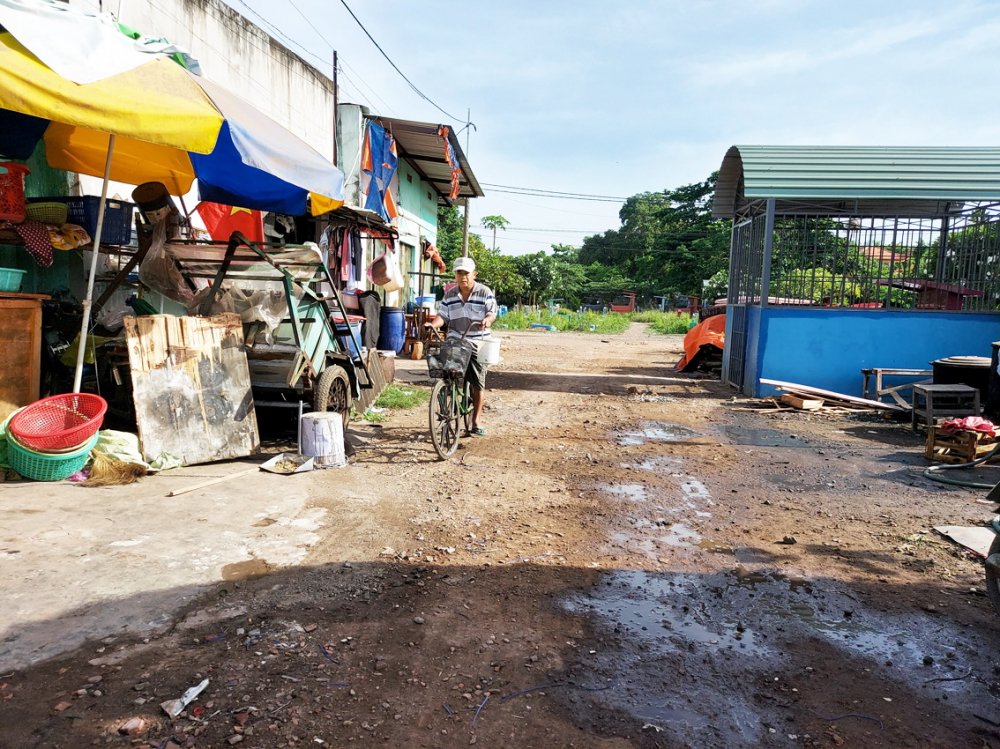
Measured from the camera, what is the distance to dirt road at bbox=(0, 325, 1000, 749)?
244 centimetres

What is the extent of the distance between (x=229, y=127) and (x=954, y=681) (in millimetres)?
5742

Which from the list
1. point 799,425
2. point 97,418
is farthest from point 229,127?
point 799,425

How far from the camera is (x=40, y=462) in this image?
467 centimetres

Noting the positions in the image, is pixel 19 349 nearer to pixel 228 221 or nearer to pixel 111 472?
pixel 111 472

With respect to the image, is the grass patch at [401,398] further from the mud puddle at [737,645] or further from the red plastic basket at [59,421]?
the mud puddle at [737,645]

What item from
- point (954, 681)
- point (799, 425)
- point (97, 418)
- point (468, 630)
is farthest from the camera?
point (799, 425)

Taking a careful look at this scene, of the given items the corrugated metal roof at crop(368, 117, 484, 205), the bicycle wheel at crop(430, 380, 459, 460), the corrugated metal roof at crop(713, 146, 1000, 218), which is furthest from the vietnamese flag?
the corrugated metal roof at crop(713, 146, 1000, 218)

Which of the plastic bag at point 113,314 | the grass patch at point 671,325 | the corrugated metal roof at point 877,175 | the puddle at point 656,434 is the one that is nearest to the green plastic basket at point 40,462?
the plastic bag at point 113,314

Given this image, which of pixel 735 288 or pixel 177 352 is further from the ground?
pixel 735 288

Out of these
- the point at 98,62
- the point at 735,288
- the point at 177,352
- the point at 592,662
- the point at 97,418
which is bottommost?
the point at 592,662

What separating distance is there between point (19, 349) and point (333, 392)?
2.54 m

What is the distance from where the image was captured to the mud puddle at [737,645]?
258 cm

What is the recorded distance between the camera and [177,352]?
17.6 ft

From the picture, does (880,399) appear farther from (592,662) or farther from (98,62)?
(98,62)
